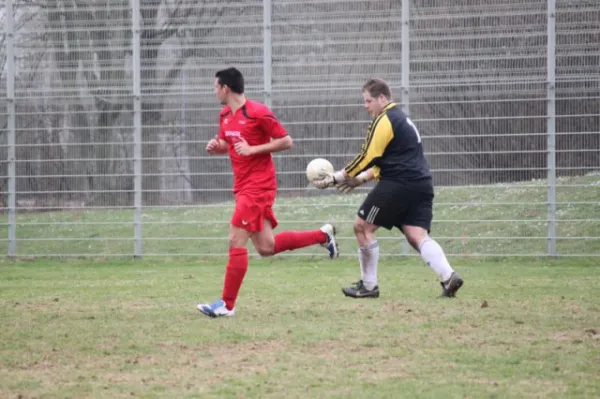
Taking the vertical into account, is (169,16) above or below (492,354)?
above

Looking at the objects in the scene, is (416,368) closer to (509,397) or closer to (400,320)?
(509,397)

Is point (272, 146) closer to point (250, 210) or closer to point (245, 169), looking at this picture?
point (245, 169)

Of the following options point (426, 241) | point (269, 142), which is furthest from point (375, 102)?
point (426, 241)

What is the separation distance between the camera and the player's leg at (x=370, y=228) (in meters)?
9.24

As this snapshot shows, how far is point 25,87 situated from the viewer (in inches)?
659

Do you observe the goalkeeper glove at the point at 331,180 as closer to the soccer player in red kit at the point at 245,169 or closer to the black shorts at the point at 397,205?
the black shorts at the point at 397,205

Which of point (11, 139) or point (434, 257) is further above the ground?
point (11, 139)

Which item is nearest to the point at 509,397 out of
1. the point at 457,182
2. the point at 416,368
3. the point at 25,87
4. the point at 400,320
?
the point at 416,368

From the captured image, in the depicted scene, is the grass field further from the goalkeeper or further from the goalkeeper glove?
the goalkeeper glove

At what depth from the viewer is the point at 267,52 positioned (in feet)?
52.2

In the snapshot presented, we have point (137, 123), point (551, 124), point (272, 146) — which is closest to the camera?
point (272, 146)

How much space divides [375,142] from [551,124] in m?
7.01

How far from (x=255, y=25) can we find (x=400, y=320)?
9031mm

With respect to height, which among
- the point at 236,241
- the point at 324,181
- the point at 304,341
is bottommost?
the point at 304,341
